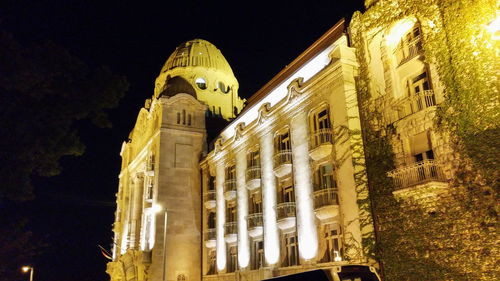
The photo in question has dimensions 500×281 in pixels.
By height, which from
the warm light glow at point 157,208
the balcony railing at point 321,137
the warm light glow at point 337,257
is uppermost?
the balcony railing at point 321,137

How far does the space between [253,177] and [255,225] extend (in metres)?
3.65

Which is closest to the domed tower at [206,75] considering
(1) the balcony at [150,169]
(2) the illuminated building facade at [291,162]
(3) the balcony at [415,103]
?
(2) the illuminated building facade at [291,162]

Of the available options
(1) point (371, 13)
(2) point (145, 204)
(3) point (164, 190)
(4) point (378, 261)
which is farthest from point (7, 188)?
(2) point (145, 204)

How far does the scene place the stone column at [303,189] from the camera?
2552 cm

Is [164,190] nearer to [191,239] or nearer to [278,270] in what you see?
[191,239]

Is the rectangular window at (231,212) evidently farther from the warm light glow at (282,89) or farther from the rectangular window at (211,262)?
the warm light glow at (282,89)

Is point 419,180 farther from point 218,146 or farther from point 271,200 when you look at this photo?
point 218,146

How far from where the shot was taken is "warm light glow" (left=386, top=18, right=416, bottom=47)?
71.8 feet

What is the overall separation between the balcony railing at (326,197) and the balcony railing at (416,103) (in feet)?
18.7

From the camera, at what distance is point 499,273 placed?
1595 cm

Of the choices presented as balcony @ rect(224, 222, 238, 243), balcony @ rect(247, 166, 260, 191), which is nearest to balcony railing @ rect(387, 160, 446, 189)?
balcony @ rect(247, 166, 260, 191)

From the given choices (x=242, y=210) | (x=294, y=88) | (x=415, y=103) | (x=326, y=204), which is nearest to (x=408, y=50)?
(x=415, y=103)

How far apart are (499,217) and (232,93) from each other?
40083 mm

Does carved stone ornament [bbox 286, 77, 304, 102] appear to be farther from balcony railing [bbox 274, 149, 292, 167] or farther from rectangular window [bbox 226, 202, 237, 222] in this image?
rectangular window [bbox 226, 202, 237, 222]
